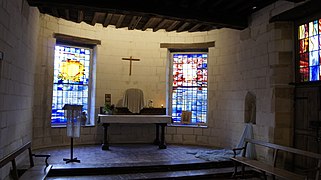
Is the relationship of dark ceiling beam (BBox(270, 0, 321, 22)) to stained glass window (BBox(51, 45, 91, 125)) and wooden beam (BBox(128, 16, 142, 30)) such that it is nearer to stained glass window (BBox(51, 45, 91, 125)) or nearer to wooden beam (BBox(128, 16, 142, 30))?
wooden beam (BBox(128, 16, 142, 30))

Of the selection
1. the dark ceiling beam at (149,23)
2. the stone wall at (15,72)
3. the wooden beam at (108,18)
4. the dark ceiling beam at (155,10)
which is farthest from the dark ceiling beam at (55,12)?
the dark ceiling beam at (149,23)

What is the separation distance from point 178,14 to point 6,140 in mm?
3741

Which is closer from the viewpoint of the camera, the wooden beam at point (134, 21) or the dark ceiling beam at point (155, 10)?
the dark ceiling beam at point (155, 10)

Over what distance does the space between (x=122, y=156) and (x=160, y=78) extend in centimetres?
281

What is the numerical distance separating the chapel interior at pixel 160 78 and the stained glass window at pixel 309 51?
0.02 metres

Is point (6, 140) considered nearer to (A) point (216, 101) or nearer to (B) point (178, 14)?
(B) point (178, 14)

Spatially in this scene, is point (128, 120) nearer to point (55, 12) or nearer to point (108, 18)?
point (108, 18)

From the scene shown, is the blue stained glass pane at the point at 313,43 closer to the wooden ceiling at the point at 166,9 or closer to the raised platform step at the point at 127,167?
the wooden ceiling at the point at 166,9

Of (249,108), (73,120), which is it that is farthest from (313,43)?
(73,120)

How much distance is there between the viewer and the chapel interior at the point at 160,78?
15.0 feet

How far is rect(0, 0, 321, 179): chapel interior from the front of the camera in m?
4.56

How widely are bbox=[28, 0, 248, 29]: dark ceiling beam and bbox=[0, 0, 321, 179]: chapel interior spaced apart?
0.8 inches

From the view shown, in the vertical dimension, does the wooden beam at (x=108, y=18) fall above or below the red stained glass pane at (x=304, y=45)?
above

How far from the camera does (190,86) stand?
7.73 metres
